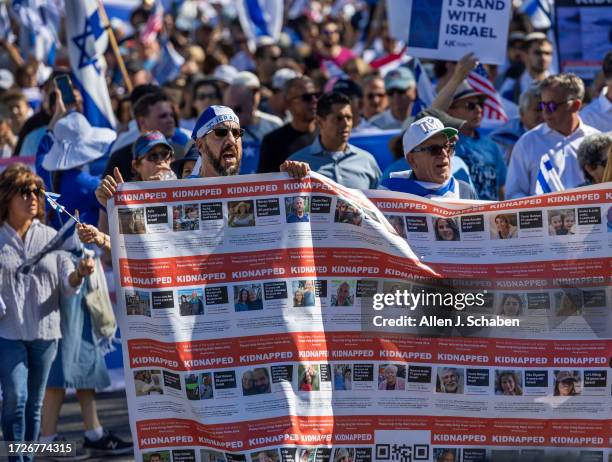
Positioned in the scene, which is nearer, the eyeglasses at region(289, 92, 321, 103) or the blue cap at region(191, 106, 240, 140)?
the blue cap at region(191, 106, 240, 140)

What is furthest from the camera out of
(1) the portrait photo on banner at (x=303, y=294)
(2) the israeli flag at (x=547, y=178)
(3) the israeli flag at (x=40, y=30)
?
(3) the israeli flag at (x=40, y=30)

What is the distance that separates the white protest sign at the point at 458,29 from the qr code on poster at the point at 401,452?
4.61 meters

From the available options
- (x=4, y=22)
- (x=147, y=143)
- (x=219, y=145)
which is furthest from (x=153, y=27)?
(x=219, y=145)

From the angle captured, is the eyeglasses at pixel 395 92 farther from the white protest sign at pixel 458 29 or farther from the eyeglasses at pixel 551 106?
the eyeglasses at pixel 551 106

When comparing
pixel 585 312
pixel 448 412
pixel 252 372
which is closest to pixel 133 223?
pixel 252 372

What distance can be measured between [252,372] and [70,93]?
517 cm

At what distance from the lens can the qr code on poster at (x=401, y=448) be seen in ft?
21.1

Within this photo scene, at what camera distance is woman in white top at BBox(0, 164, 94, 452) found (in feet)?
25.8

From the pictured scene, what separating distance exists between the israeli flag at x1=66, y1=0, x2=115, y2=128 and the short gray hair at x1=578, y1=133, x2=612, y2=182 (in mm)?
4812

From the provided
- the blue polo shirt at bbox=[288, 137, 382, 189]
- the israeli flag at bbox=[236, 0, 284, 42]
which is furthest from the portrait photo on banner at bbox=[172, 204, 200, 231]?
the israeli flag at bbox=[236, 0, 284, 42]

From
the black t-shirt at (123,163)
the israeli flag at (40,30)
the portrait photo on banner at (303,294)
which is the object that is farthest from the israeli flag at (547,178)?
the israeli flag at (40,30)

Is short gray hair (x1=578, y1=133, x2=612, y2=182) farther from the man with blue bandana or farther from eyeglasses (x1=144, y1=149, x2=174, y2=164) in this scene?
eyeglasses (x1=144, y1=149, x2=174, y2=164)

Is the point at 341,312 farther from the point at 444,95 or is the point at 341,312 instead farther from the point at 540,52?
the point at 540,52

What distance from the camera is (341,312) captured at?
258 inches
